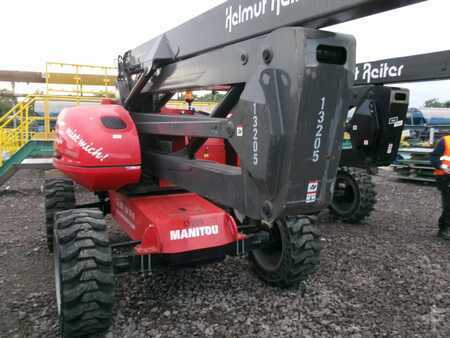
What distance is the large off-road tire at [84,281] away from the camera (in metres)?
2.77

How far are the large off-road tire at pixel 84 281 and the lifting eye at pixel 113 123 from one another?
0.91 meters

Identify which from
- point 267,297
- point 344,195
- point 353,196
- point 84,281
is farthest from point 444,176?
point 84,281

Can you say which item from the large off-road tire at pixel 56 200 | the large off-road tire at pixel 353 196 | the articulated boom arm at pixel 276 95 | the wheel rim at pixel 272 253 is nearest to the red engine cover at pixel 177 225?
the wheel rim at pixel 272 253

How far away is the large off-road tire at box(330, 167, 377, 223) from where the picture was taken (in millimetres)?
6180

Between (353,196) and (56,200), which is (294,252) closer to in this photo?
(56,200)

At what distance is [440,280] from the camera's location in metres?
4.18

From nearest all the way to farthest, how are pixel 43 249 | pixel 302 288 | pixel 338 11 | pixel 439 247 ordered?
pixel 338 11 → pixel 302 288 → pixel 43 249 → pixel 439 247

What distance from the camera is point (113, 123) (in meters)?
3.50

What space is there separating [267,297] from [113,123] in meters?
2.03

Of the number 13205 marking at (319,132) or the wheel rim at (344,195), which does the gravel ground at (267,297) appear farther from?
the number 13205 marking at (319,132)

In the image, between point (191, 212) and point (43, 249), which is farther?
point (43, 249)

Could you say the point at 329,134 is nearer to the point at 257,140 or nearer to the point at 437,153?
the point at 257,140

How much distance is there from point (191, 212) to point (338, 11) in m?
2.22

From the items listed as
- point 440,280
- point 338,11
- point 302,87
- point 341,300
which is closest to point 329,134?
point 302,87
